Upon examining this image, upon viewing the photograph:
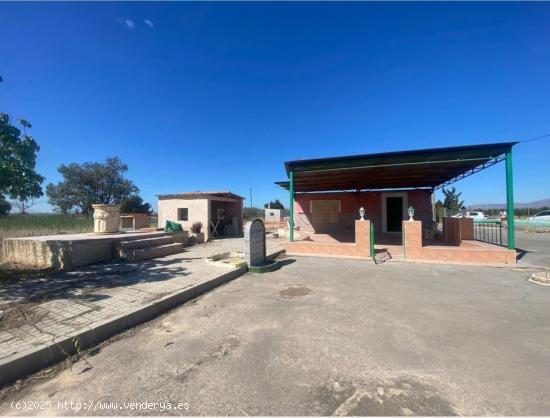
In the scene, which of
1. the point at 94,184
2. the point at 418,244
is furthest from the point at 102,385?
the point at 94,184

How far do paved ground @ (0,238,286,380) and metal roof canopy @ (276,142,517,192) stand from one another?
597 centimetres

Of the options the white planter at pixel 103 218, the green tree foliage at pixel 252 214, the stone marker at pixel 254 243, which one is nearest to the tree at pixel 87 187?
the green tree foliage at pixel 252 214

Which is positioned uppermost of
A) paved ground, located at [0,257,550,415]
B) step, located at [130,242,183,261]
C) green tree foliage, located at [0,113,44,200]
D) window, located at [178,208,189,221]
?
green tree foliage, located at [0,113,44,200]

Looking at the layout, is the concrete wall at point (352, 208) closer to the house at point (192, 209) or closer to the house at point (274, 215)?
the house at point (192, 209)

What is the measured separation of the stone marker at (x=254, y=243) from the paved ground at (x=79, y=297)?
3.02 ft

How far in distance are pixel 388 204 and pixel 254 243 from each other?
434 inches

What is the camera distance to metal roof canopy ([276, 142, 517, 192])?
28.0ft

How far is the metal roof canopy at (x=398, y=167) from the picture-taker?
8547mm

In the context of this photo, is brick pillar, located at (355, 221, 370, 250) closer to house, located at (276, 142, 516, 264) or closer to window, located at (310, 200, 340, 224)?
Result: house, located at (276, 142, 516, 264)

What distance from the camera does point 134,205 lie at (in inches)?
1513

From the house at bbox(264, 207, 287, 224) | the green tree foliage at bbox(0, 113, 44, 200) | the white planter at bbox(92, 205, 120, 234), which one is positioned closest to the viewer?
the green tree foliage at bbox(0, 113, 44, 200)

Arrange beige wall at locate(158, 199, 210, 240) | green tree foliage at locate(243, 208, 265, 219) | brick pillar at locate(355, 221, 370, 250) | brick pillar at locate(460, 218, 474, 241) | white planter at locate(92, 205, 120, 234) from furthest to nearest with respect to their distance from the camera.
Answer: green tree foliage at locate(243, 208, 265, 219), beige wall at locate(158, 199, 210, 240), brick pillar at locate(460, 218, 474, 241), white planter at locate(92, 205, 120, 234), brick pillar at locate(355, 221, 370, 250)

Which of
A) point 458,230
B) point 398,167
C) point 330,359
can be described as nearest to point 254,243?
point 330,359

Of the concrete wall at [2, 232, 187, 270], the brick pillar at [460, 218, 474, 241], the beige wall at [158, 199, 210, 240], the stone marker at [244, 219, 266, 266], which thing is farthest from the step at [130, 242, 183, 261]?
the brick pillar at [460, 218, 474, 241]
